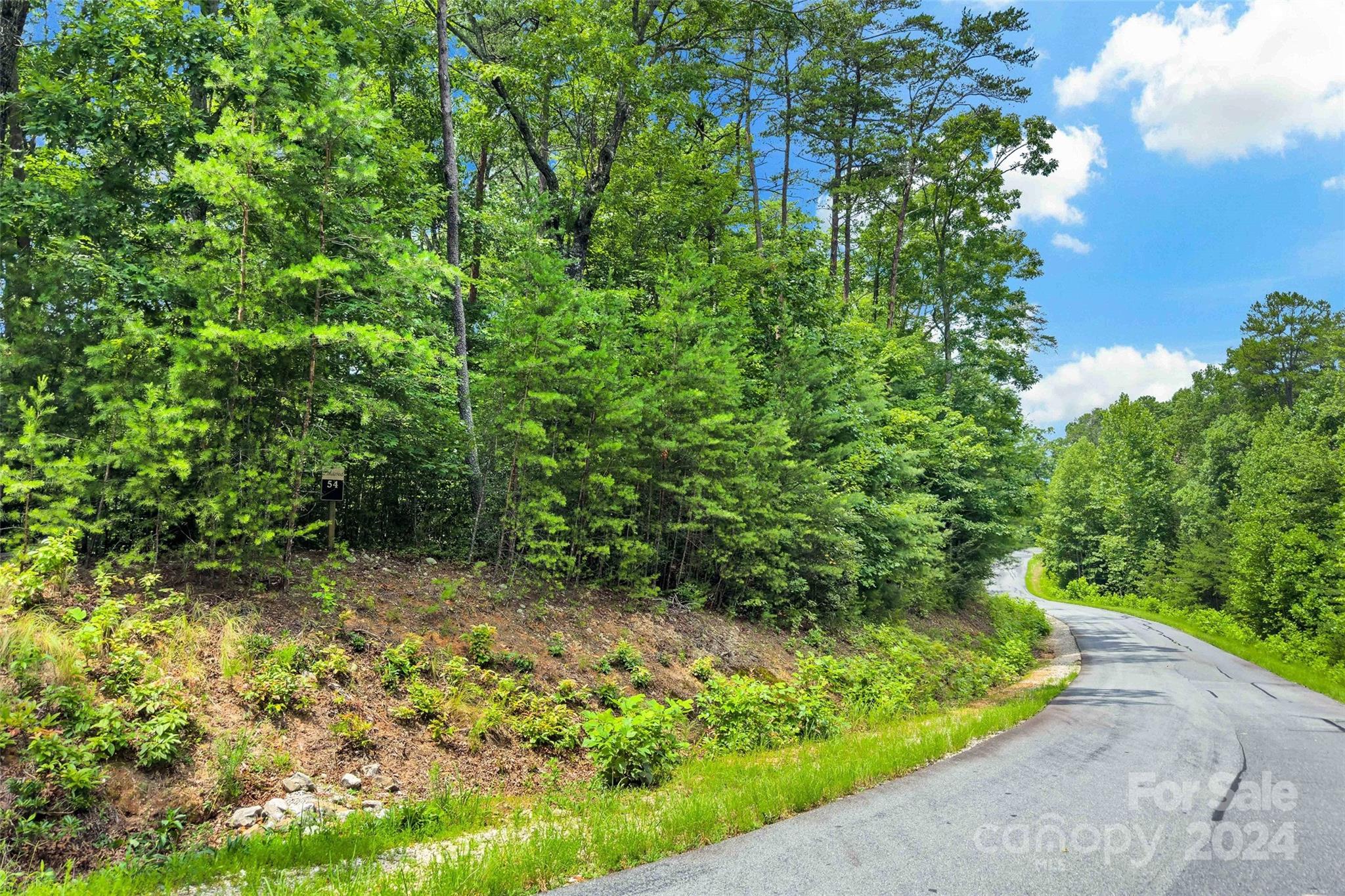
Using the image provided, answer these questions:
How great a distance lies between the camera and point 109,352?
639 centimetres

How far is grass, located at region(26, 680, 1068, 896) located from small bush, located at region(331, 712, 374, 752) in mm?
1125

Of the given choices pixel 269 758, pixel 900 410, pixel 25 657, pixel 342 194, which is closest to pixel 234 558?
pixel 25 657

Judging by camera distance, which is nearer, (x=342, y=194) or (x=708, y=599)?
(x=342, y=194)

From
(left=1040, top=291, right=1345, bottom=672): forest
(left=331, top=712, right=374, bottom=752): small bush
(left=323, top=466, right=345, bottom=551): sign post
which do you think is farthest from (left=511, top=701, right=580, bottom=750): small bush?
(left=1040, top=291, right=1345, bottom=672): forest

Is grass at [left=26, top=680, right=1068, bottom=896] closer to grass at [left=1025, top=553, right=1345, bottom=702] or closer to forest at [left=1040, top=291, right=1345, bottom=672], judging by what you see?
grass at [left=1025, top=553, right=1345, bottom=702]

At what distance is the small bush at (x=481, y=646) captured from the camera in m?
7.28

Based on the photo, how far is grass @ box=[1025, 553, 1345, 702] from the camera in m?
14.2

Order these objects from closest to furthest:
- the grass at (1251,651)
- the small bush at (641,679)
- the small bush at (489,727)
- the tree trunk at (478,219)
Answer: the small bush at (489,727)
the small bush at (641,679)
the tree trunk at (478,219)
the grass at (1251,651)

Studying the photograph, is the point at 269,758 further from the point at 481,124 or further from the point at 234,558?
the point at 481,124

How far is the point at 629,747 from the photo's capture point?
5.75 metres

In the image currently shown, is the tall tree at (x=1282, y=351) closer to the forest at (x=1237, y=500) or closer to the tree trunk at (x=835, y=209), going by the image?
the forest at (x=1237, y=500)

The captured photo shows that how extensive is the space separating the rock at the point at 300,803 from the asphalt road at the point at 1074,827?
241cm

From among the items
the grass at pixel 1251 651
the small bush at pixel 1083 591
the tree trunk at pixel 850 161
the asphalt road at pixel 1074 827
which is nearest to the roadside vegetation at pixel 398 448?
the asphalt road at pixel 1074 827

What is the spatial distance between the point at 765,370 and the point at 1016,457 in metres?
14.5
